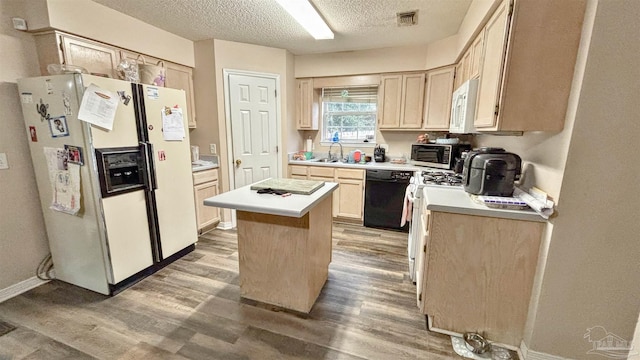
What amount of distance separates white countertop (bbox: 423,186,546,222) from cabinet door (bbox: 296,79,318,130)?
262cm

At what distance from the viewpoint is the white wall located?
79.9 inches

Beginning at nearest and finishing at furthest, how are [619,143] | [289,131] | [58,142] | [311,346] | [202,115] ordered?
[619,143] < [311,346] < [58,142] < [202,115] < [289,131]

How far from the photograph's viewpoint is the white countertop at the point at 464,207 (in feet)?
4.92

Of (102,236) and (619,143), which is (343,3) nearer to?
(619,143)

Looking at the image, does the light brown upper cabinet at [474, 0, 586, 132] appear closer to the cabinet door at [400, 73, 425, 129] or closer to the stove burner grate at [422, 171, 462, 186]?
the stove burner grate at [422, 171, 462, 186]

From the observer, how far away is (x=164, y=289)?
7.46 ft

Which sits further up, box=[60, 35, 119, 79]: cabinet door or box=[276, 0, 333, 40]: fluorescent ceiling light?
box=[276, 0, 333, 40]: fluorescent ceiling light

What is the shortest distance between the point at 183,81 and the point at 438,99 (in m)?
3.29

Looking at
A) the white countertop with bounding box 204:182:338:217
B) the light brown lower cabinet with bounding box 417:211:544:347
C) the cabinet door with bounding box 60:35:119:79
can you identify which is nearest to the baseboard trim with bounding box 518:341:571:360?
the light brown lower cabinet with bounding box 417:211:544:347

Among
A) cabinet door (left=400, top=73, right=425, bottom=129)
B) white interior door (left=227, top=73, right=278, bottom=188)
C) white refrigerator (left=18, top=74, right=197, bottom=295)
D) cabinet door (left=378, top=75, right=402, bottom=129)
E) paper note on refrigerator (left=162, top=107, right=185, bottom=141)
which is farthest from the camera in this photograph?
cabinet door (left=378, top=75, right=402, bottom=129)

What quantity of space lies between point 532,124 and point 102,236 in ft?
10.0

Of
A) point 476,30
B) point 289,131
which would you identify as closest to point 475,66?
point 476,30

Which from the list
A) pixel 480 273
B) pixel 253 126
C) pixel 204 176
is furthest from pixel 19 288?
pixel 480 273

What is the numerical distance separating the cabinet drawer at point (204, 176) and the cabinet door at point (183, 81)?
0.66 metres
